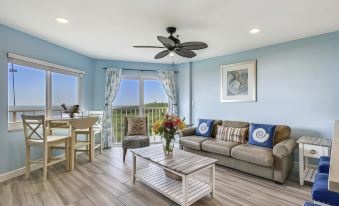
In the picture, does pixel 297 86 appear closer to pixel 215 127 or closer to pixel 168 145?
pixel 215 127

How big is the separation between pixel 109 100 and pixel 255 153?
3.58 meters

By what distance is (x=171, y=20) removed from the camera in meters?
2.46

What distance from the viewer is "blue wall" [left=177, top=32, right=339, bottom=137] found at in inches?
111

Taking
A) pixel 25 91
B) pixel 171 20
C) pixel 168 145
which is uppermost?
pixel 171 20

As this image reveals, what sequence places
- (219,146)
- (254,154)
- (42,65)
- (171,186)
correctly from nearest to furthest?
(171,186), (254,154), (219,146), (42,65)

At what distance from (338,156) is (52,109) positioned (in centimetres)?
425

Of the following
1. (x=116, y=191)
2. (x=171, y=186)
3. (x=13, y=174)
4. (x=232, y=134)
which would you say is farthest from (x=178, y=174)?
(x=13, y=174)

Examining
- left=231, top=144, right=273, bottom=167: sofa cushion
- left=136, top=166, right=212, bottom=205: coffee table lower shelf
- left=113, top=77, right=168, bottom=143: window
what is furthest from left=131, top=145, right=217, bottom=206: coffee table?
left=113, top=77, right=168, bottom=143: window

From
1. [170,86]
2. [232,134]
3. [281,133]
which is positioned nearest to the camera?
[281,133]

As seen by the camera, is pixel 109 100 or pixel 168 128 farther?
pixel 109 100

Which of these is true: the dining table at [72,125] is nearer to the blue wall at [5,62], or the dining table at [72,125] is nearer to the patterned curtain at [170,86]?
the blue wall at [5,62]

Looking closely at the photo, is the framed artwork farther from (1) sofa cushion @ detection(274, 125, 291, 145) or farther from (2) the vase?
(2) the vase

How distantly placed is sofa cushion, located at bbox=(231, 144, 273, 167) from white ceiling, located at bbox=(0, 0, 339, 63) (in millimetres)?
1913

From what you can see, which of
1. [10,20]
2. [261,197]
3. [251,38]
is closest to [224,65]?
[251,38]
